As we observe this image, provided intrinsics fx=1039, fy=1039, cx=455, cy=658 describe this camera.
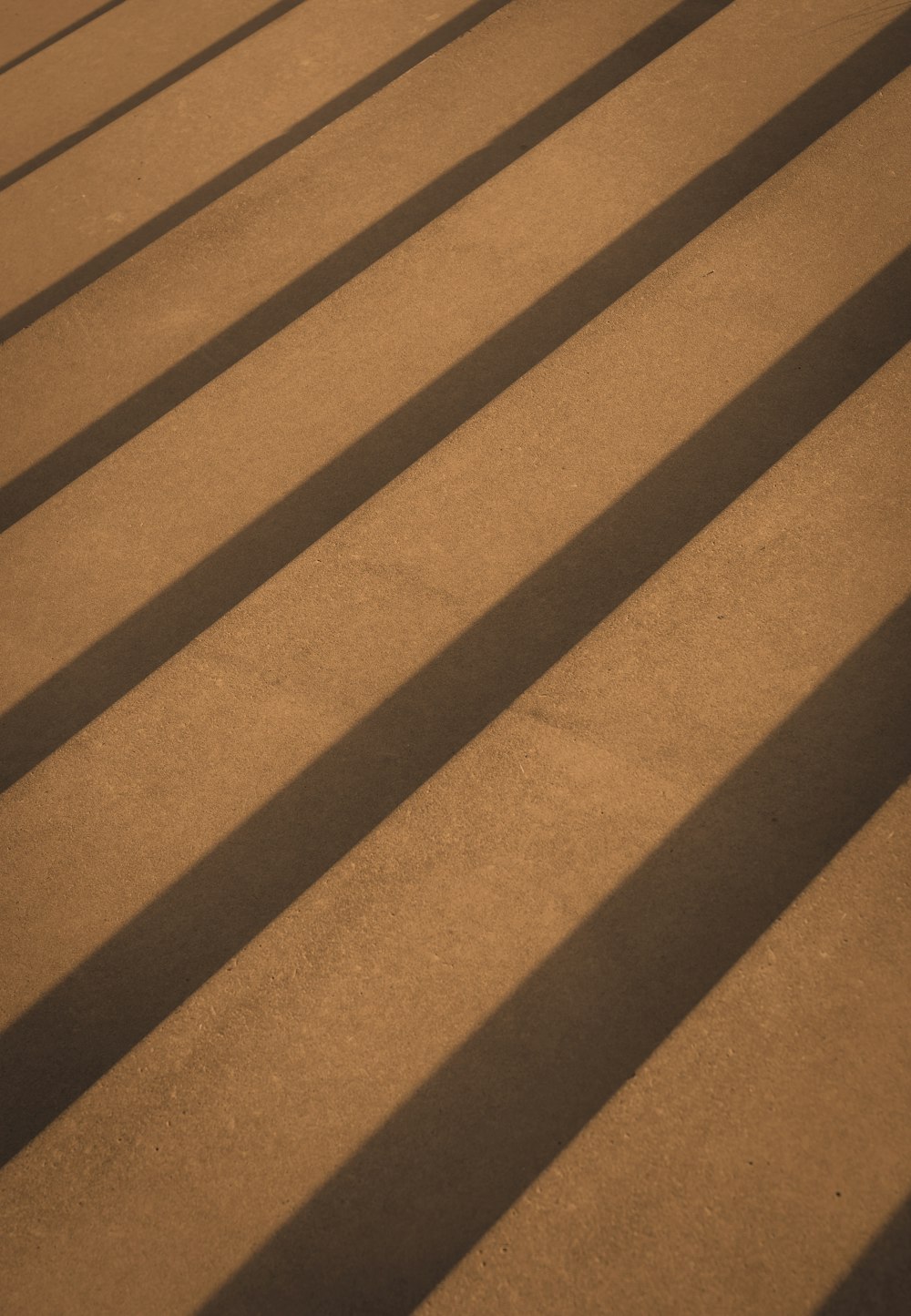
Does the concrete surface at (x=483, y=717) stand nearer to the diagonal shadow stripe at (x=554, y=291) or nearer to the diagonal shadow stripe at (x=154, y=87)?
the diagonal shadow stripe at (x=554, y=291)

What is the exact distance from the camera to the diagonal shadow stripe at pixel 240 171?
3.29 meters

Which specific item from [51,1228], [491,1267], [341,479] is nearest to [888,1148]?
[491,1267]

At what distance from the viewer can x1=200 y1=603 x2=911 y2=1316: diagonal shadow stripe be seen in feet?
5.86

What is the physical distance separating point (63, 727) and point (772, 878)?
1.62 meters

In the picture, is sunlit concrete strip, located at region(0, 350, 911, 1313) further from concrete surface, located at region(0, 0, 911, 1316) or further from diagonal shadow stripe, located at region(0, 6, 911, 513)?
diagonal shadow stripe, located at region(0, 6, 911, 513)

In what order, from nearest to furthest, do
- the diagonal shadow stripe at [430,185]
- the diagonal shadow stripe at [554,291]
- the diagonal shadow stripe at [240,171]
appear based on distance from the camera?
the diagonal shadow stripe at [554,291] < the diagonal shadow stripe at [430,185] < the diagonal shadow stripe at [240,171]

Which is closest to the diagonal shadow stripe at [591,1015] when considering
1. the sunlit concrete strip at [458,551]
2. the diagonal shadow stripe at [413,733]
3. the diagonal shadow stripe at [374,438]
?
the sunlit concrete strip at [458,551]

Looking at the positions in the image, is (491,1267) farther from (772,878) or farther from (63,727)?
(63,727)

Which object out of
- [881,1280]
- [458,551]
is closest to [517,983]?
[881,1280]

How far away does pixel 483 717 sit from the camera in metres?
2.29

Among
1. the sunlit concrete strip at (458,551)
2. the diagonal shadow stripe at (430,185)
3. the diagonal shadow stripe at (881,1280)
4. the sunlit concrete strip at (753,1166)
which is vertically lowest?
the diagonal shadow stripe at (881,1280)

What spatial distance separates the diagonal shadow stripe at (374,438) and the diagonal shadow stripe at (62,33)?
89.3 inches

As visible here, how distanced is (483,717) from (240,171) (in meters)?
2.21

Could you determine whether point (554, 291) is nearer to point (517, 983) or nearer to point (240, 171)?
point (240, 171)
